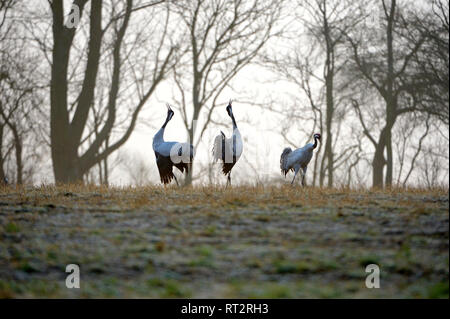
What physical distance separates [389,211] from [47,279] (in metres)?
5.47

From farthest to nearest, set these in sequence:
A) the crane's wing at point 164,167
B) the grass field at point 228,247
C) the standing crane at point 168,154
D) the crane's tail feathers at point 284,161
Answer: the crane's tail feathers at point 284,161, the crane's wing at point 164,167, the standing crane at point 168,154, the grass field at point 228,247

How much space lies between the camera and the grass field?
7844 millimetres

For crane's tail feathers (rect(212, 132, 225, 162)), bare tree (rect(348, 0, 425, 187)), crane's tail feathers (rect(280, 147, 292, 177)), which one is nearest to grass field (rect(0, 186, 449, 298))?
crane's tail feathers (rect(212, 132, 225, 162))

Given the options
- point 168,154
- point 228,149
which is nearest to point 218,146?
point 228,149

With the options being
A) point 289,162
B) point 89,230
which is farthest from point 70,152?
point 89,230

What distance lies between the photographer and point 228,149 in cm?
1733

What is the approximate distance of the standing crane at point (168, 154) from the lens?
1712cm

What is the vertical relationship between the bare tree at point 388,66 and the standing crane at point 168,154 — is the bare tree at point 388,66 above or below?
above

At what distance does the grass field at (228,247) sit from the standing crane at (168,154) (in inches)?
190

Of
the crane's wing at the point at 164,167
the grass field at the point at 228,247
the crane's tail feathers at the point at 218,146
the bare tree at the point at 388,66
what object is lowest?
the grass field at the point at 228,247

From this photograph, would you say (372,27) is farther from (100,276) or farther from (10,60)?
(100,276)

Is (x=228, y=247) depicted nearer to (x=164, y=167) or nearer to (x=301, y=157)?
(x=164, y=167)

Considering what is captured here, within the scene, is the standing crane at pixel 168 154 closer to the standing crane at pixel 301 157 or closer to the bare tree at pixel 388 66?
the standing crane at pixel 301 157

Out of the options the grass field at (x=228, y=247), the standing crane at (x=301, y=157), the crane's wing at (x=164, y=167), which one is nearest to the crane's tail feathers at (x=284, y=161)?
the standing crane at (x=301, y=157)
